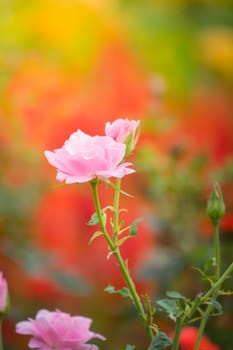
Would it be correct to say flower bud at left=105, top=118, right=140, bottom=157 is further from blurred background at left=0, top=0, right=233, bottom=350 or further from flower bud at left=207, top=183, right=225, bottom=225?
blurred background at left=0, top=0, right=233, bottom=350

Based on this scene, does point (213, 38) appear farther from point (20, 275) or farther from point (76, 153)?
point (76, 153)

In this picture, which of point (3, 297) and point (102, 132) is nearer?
point (3, 297)

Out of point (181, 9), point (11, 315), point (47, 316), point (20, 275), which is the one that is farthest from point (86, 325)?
point (181, 9)

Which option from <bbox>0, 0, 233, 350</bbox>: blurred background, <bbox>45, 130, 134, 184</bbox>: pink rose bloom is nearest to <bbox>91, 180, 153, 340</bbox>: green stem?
<bbox>45, 130, 134, 184</bbox>: pink rose bloom

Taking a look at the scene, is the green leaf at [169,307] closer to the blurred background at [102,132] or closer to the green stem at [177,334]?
the green stem at [177,334]

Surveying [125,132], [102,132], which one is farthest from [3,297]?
[102,132]

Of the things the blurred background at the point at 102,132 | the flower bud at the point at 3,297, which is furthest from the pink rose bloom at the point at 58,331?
the blurred background at the point at 102,132

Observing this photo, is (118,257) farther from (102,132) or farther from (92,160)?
(102,132)
